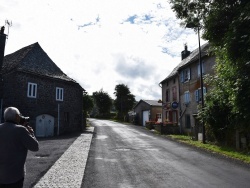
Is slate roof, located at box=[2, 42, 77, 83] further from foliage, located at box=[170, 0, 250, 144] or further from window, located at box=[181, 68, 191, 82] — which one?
foliage, located at box=[170, 0, 250, 144]

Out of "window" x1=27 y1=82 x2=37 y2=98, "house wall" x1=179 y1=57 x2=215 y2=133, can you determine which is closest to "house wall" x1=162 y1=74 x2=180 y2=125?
"house wall" x1=179 y1=57 x2=215 y2=133

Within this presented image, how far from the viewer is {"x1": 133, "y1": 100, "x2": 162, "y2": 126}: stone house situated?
44.8 m

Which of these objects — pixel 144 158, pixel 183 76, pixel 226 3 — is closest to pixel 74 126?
pixel 183 76

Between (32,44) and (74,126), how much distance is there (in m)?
10.4

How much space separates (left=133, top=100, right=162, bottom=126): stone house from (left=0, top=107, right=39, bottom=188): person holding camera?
37.6 m

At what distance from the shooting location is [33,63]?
89.6 ft

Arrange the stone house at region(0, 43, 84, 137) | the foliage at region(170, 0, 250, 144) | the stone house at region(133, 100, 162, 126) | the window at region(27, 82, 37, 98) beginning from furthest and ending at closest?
the stone house at region(133, 100, 162, 126), the window at region(27, 82, 37, 98), the stone house at region(0, 43, 84, 137), the foliage at region(170, 0, 250, 144)

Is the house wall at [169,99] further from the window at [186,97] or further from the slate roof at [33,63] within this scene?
the slate roof at [33,63]

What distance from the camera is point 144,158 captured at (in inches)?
480

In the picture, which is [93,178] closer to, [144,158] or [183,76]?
[144,158]

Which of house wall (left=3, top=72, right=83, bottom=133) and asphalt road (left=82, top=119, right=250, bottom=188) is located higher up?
house wall (left=3, top=72, right=83, bottom=133)

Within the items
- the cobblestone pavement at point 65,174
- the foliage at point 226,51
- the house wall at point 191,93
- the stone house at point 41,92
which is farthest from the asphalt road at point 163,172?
the stone house at point 41,92

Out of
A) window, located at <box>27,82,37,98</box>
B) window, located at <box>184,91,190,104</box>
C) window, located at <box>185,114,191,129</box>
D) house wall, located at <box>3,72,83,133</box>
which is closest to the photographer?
house wall, located at <box>3,72,83,133</box>

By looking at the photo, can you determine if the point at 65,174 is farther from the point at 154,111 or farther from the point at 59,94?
the point at 154,111
